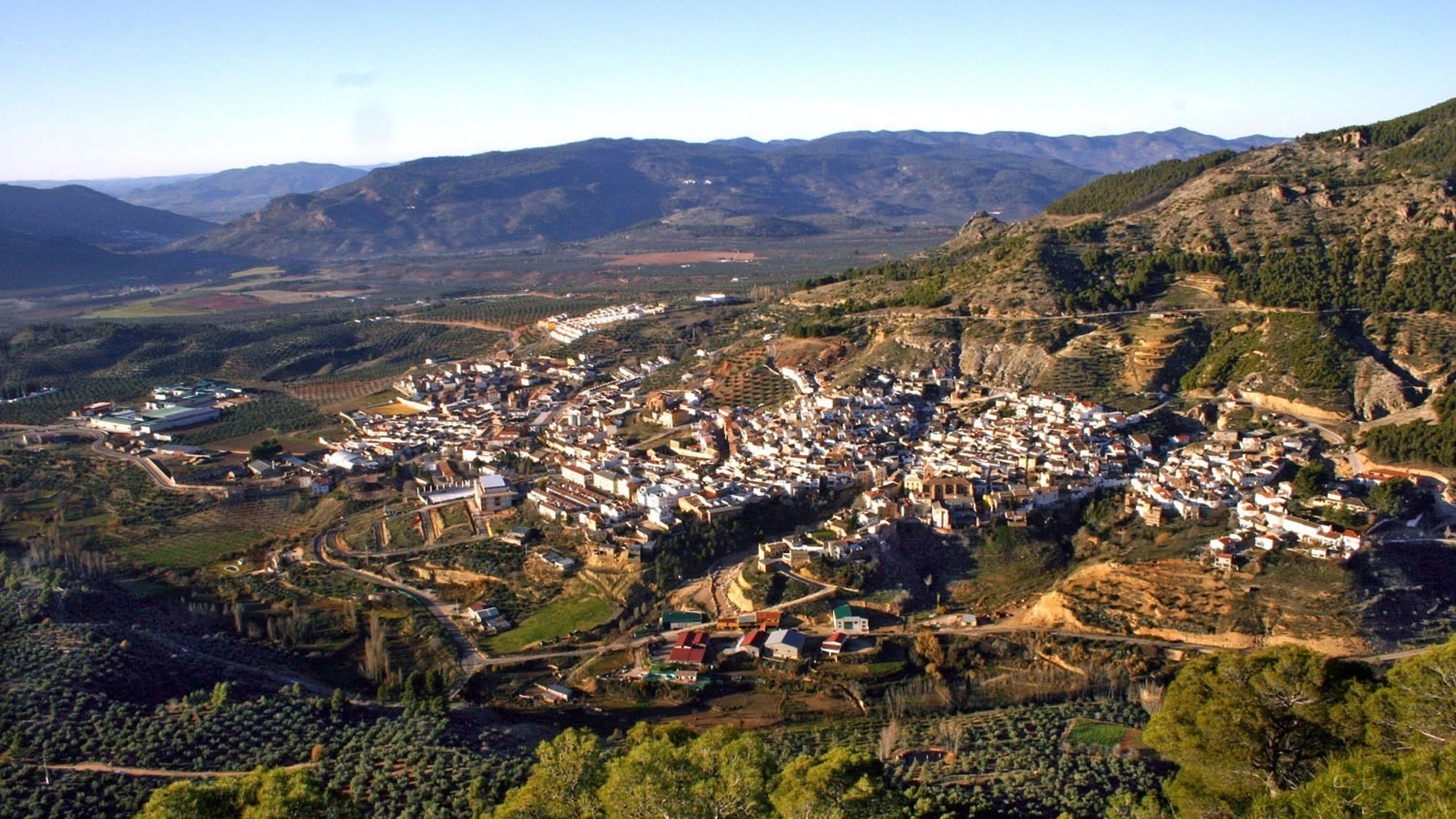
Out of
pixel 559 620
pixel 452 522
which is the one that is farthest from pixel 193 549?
pixel 559 620

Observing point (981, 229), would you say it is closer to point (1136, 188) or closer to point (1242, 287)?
point (1136, 188)

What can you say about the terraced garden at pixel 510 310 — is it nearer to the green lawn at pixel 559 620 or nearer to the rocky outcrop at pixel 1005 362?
the rocky outcrop at pixel 1005 362

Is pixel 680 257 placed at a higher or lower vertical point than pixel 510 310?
higher

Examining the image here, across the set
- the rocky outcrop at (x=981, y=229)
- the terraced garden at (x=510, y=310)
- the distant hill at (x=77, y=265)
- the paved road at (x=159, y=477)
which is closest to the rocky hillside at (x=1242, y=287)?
the rocky outcrop at (x=981, y=229)

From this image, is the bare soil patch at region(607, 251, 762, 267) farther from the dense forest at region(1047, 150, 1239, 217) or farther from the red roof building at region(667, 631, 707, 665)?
the red roof building at region(667, 631, 707, 665)

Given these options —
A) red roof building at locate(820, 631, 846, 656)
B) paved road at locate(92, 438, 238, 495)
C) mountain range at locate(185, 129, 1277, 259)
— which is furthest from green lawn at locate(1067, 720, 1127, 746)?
mountain range at locate(185, 129, 1277, 259)

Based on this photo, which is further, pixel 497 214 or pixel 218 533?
pixel 497 214
